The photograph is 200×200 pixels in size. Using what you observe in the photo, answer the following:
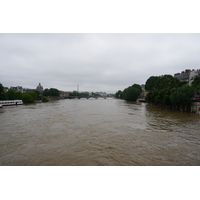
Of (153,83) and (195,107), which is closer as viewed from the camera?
(195,107)

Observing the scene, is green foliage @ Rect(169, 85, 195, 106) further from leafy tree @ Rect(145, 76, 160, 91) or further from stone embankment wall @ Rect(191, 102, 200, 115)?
leafy tree @ Rect(145, 76, 160, 91)

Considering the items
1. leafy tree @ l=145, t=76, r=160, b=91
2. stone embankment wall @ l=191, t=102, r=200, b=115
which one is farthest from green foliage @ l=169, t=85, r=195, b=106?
leafy tree @ l=145, t=76, r=160, b=91

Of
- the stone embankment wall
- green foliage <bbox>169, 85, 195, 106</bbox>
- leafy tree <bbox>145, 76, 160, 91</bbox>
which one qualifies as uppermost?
leafy tree <bbox>145, 76, 160, 91</bbox>

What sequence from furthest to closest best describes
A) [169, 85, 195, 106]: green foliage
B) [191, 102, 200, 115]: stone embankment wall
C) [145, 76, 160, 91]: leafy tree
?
[145, 76, 160, 91]: leafy tree
[169, 85, 195, 106]: green foliage
[191, 102, 200, 115]: stone embankment wall

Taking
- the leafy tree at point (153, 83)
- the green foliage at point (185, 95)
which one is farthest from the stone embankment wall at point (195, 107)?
the leafy tree at point (153, 83)

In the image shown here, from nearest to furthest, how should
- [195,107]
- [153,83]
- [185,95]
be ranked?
[185,95] < [195,107] < [153,83]

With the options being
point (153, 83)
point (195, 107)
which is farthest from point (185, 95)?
point (153, 83)

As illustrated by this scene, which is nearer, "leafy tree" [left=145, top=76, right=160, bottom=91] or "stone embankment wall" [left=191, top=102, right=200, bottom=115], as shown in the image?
"stone embankment wall" [left=191, top=102, right=200, bottom=115]

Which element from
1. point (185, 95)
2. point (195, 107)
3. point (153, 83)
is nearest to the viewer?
point (185, 95)

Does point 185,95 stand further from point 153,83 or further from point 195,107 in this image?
point 153,83

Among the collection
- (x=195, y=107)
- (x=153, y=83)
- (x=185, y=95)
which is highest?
(x=153, y=83)

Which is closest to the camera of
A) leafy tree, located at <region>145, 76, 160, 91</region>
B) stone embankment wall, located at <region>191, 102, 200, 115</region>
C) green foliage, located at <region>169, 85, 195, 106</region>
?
stone embankment wall, located at <region>191, 102, 200, 115</region>

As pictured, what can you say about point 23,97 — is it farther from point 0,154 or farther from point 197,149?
point 197,149

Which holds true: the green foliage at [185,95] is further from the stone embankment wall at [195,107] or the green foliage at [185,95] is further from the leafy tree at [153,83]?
the leafy tree at [153,83]
